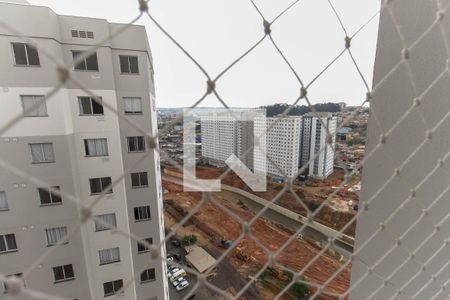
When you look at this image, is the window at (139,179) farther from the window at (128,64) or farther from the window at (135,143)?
the window at (128,64)

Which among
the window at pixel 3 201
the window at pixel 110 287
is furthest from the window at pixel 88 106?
the window at pixel 110 287

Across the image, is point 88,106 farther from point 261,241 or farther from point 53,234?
point 261,241

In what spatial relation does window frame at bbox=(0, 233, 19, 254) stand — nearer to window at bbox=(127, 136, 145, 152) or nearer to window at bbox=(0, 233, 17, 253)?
window at bbox=(0, 233, 17, 253)

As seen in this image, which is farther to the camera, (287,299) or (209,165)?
(287,299)

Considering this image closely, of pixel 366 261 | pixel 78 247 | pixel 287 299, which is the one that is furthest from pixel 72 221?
pixel 287 299

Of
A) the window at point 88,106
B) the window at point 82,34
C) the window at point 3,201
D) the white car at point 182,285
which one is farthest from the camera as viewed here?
the white car at point 182,285

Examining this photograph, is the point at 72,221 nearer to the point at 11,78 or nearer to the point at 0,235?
the point at 0,235
